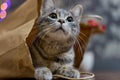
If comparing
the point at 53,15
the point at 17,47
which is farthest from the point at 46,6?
the point at 17,47

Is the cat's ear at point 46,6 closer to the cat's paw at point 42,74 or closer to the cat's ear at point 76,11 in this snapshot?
the cat's ear at point 76,11

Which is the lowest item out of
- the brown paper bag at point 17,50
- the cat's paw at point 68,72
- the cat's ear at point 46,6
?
the cat's paw at point 68,72

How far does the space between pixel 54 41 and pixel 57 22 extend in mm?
70

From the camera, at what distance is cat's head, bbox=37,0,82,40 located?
3.07 feet

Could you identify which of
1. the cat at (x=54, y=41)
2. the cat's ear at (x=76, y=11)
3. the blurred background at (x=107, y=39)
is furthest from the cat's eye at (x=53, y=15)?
the blurred background at (x=107, y=39)

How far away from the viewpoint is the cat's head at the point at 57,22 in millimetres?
936

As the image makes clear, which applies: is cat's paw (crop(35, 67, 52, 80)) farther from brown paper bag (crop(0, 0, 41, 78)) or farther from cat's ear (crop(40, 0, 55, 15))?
cat's ear (crop(40, 0, 55, 15))

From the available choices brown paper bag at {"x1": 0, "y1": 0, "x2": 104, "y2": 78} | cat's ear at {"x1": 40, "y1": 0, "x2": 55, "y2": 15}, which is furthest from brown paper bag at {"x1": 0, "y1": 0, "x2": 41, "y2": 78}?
cat's ear at {"x1": 40, "y1": 0, "x2": 55, "y2": 15}

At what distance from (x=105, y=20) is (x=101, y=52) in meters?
0.21

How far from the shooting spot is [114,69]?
1888mm

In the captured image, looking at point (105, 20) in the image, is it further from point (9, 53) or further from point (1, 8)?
point (9, 53)

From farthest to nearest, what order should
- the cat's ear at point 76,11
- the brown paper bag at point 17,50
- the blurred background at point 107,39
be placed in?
the blurred background at point 107,39 < the cat's ear at point 76,11 < the brown paper bag at point 17,50

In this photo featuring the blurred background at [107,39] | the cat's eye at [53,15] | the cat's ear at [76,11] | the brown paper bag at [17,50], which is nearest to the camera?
the brown paper bag at [17,50]

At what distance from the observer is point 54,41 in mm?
966
